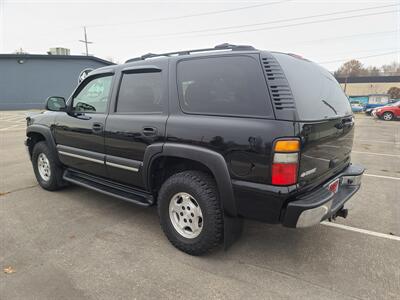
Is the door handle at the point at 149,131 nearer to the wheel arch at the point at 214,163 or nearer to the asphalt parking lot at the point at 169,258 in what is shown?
the wheel arch at the point at 214,163

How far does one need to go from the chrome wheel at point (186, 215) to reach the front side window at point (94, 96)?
156cm

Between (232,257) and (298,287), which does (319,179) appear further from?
(232,257)

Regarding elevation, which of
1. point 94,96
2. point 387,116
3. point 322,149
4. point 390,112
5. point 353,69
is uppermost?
point 353,69

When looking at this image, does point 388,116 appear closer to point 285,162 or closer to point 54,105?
point 285,162

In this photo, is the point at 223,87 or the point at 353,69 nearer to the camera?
the point at 223,87

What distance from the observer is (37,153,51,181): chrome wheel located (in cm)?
466

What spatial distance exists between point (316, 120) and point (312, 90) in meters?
0.38

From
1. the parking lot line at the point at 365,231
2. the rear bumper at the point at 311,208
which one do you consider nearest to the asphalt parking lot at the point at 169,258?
the parking lot line at the point at 365,231

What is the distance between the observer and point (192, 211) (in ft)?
9.37

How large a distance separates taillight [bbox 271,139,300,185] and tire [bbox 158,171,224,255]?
0.66 metres

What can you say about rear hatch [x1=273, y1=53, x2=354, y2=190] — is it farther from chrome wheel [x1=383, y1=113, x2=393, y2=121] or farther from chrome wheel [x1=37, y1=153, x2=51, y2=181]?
chrome wheel [x1=383, y1=113, x2=393, y2=121]

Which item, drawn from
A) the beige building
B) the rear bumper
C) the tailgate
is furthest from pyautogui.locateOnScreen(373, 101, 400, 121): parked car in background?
the beige building

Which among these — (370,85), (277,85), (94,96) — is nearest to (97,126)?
(94,96)

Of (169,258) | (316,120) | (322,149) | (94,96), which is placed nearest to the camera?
(316,120)
